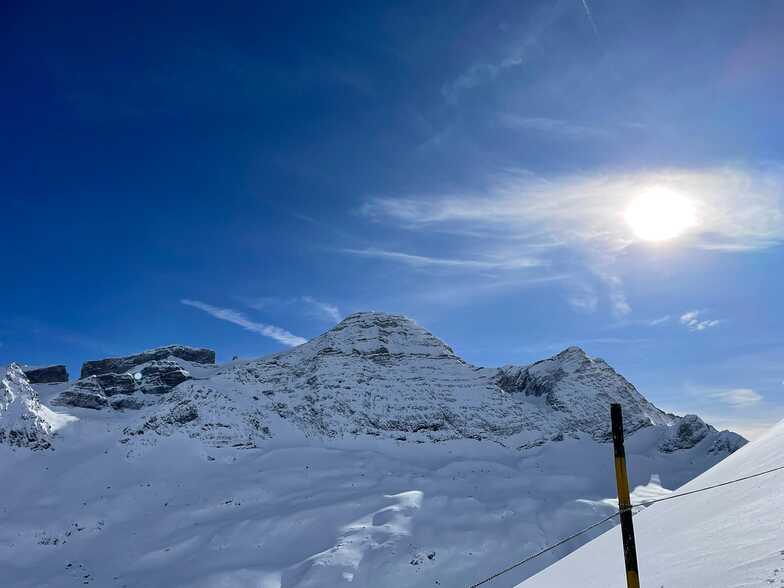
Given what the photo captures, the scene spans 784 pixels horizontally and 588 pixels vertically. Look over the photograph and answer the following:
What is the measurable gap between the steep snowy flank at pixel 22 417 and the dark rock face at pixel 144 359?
3126 inches

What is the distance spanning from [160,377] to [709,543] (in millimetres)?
98301

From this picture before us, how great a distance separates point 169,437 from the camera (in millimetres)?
48844

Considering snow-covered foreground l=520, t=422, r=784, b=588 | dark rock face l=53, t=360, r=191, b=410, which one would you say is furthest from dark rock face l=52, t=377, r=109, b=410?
snow-covered foreground l=520, t=422, r=784, b=588

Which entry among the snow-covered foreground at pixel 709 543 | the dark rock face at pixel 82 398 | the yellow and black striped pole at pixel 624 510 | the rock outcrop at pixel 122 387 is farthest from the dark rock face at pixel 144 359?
the yellow and black striped pole at pixel 624 510

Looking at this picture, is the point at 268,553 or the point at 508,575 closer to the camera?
the point at 268,553

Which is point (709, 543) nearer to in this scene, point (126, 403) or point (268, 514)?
point (268, 514)

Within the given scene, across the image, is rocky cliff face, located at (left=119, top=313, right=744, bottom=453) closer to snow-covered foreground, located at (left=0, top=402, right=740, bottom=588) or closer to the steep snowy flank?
snow-covered foreground, located at (left=0, top=402, right=740, bottom=588)

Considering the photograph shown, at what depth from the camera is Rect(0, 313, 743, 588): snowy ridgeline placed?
1225 inches

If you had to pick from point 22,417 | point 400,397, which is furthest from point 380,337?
point 22,417

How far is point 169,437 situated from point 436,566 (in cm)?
3138

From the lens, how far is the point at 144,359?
12962 centimetres

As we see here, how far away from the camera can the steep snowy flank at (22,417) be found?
44250 millimetres

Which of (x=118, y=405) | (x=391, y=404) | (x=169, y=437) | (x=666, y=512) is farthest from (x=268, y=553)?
(x=118, y=405)

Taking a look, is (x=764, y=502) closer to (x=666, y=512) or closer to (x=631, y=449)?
(x=666, y=512)
